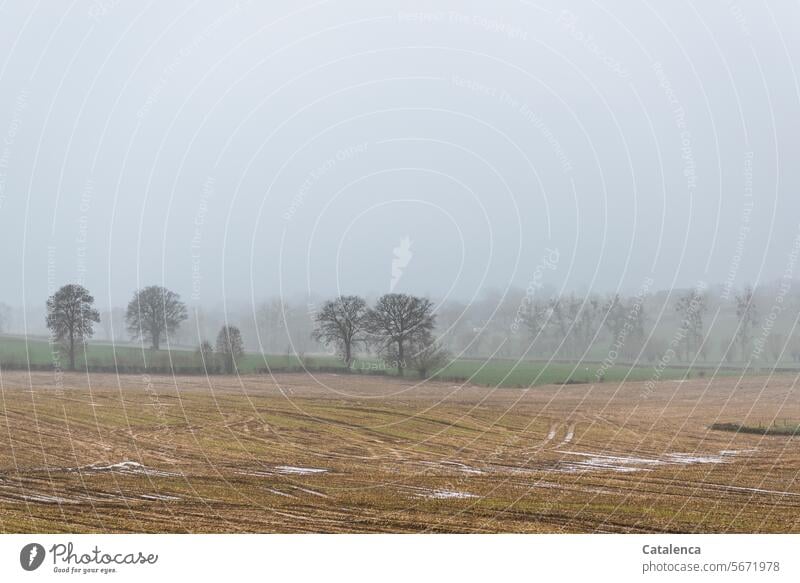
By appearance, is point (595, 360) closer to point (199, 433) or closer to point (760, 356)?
point (760, 356)

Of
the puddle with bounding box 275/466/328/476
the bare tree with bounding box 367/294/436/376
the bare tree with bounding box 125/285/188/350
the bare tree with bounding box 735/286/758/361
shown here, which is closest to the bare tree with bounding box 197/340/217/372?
the bare tree with bounding box 125/285/188/350

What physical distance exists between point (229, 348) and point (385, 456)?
13.7 ft

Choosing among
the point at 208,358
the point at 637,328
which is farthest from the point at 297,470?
the point at 637,328

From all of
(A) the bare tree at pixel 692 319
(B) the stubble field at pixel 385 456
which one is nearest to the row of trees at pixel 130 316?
(B) the stubble field at pixel 385 456

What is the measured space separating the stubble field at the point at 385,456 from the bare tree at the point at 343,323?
88 cm

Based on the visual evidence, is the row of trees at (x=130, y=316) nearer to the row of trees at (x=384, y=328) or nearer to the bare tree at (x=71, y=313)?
the bare tree at (x=71, y=313)

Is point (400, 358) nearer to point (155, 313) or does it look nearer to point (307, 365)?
point (307, 365)

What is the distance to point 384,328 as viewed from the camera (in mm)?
18000

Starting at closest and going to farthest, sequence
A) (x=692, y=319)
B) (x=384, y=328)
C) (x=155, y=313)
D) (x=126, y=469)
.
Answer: (x=126, y=469), (x=384, y=328), (x=155, y=313), (x=692, y=319)

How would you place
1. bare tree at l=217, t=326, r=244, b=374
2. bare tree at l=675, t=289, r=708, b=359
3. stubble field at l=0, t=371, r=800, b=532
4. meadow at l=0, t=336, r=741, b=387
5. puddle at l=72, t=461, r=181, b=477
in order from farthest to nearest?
bare tree at l=675, t=289, r=708, b=359 < bare tree at l=217, t=326, r=244, b=374 < meadow at l=0, t=336, r=741, b=387 < puddle at l=72, t=461, r=181, b=477 < stubble field at l=0, t=371, r=800, b=532

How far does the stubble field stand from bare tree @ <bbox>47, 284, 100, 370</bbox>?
1.09 metres

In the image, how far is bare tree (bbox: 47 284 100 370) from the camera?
1809 centimetres

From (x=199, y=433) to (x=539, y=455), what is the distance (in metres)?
7.17

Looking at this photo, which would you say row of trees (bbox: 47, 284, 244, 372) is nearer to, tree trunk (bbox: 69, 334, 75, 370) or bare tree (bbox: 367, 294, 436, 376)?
tree trunk (bbox: 69, 334, 75, 370)
